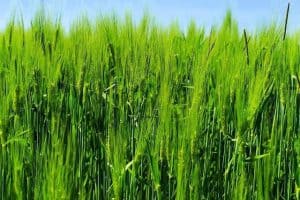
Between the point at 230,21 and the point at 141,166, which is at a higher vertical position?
the point at 230,21

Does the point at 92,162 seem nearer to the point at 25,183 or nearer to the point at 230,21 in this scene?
the point at 25,183

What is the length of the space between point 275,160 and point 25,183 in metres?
0.82

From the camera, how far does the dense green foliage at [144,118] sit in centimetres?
165

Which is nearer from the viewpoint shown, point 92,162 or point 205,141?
point 205,141

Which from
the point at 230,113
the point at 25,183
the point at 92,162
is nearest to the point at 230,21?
the point at 230,113

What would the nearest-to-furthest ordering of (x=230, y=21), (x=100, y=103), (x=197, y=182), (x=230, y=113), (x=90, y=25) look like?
(x=197, y=182), (x=230, y=113), (x=100, y=103), (x=90, y=25), (x=230, y=21)

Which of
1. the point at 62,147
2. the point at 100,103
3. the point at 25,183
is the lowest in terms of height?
the point at 25,183

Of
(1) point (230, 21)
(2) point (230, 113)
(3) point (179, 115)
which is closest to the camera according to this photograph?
(3) point (179, 115)

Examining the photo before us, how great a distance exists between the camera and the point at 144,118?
176 cm

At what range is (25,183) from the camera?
1894mm

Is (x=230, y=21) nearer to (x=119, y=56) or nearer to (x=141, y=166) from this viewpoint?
(x=119, y=56)

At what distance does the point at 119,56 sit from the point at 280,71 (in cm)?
58

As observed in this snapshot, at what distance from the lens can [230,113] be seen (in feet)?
6.05

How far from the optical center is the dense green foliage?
1649 millimetres
